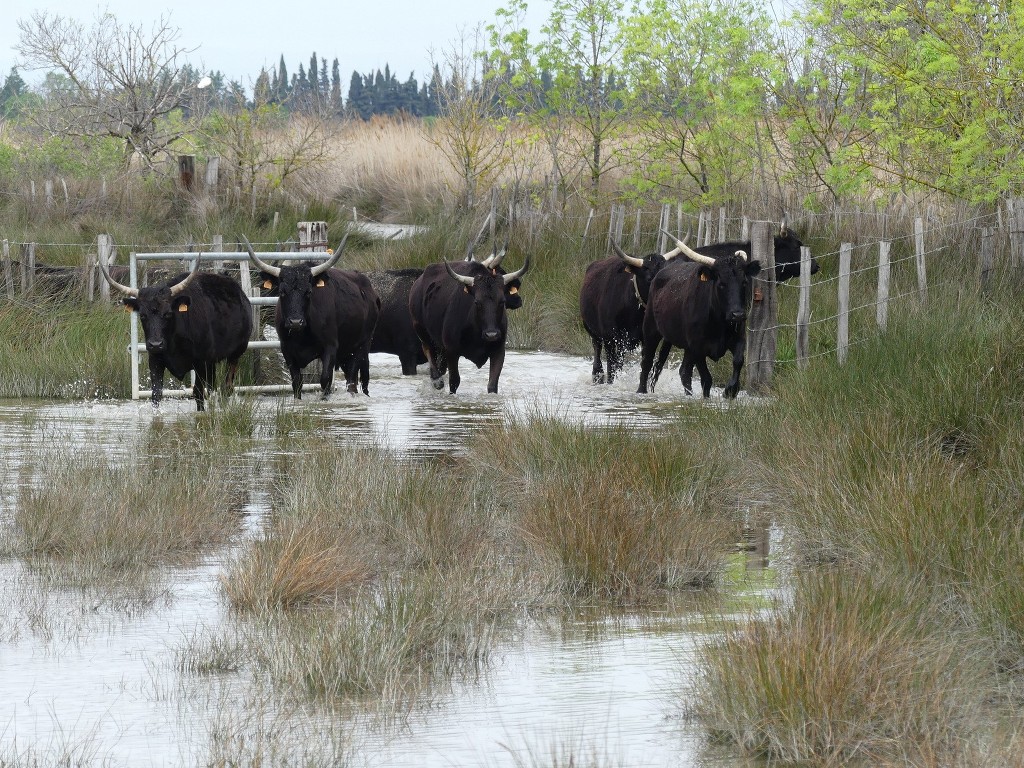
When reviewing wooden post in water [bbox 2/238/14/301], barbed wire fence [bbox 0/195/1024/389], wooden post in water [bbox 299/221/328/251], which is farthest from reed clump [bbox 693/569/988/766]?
wooden post in water [bbox 2/238/14/301]

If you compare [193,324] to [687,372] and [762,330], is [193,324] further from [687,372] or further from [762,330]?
[762,330]

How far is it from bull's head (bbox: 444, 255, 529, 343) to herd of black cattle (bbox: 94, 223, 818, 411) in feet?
0.04

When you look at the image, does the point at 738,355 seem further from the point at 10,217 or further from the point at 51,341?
the point at 10,217

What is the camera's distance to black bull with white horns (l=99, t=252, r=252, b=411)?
12.9m

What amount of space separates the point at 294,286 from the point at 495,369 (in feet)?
7.15

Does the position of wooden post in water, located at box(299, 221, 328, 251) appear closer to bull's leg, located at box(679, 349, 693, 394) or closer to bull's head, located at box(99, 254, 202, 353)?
bull's head, located at box(99, 254, 202, 353)

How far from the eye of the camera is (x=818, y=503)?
675 centimetres

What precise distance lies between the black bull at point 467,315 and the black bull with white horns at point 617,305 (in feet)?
4.26

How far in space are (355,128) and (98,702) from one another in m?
35.9

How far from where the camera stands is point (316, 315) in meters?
14.2

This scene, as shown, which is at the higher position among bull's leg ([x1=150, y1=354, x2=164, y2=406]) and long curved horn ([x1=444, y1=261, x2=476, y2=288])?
long curved horn ([x1=444, y1=261, x2=476, y2=288])

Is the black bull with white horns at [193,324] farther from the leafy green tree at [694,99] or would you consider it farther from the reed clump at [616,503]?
the leafy green tree at [694,99]

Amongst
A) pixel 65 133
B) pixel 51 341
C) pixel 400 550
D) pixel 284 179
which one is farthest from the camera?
pixel 65 133

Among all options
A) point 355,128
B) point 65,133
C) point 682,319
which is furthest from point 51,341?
point 355,128
